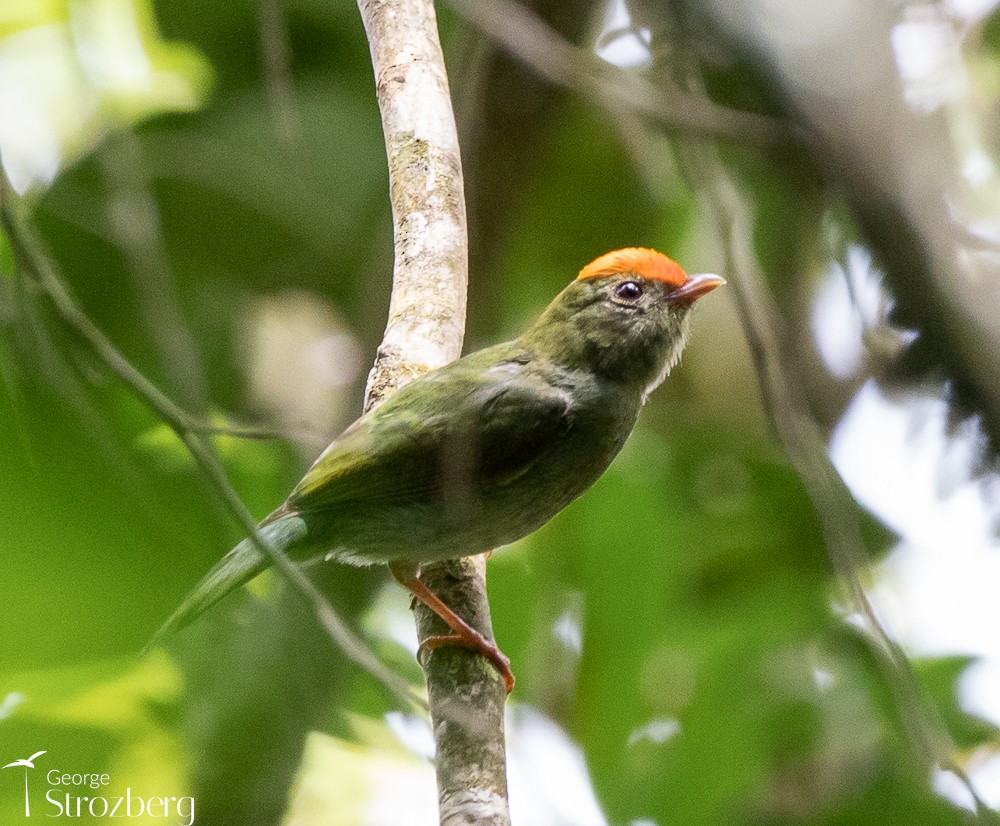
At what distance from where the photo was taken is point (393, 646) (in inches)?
144

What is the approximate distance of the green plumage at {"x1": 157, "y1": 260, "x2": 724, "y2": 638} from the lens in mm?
3588

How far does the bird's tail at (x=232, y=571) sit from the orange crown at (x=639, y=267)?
1480mm

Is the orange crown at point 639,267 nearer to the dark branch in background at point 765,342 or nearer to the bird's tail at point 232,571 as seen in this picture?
the dark branch in background at point 765,342

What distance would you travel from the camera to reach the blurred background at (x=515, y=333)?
1936 millimetres

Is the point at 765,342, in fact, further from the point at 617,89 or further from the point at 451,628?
the point at 451,628

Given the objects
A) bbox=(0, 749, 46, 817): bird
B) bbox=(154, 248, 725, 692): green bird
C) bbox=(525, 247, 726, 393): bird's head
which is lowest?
bbox=(0, 749, 46, 817): bird

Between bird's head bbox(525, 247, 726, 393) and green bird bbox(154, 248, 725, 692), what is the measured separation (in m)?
0.01

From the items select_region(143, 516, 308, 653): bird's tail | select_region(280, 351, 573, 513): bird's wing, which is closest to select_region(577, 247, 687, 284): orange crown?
select_region(280, 351, 573, 513): bird's wing

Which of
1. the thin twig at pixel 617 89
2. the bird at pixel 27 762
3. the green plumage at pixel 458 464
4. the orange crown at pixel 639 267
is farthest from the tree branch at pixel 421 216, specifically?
the bird at pixel 27 762

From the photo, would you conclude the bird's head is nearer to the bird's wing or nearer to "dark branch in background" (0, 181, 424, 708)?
the bird's wing

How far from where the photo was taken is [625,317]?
163 inches

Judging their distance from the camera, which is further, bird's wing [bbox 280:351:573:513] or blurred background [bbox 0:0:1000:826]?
bird's wing [bbox 280:351:573:513]

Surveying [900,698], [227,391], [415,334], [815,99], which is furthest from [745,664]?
[815,99]

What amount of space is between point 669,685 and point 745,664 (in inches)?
17.4
